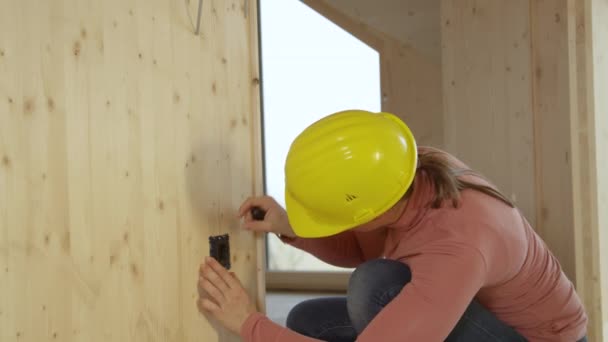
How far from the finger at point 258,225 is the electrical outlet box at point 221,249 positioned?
70mm

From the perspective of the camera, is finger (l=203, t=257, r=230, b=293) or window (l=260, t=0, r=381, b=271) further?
window (l=260, t=0, r=381, b=271)

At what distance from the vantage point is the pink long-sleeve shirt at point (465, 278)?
1.43 meters

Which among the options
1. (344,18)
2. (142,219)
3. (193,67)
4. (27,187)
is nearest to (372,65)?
(344,18)

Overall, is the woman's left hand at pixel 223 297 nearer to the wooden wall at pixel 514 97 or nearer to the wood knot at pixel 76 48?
the wood knot at pixel 76 48

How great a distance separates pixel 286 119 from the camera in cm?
441

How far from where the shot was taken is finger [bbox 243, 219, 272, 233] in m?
1.91

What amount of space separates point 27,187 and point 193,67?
2.00 ft

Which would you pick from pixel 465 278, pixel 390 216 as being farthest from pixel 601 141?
pixel 465 278

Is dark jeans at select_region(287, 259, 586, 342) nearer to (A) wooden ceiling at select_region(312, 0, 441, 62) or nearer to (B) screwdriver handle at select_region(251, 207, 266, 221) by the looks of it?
(B) screwdriver handle at select_region(251, 207, 266, 221)

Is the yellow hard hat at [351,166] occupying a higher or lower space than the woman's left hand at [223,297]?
higher

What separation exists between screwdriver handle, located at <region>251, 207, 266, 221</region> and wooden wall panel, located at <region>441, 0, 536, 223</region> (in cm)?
180

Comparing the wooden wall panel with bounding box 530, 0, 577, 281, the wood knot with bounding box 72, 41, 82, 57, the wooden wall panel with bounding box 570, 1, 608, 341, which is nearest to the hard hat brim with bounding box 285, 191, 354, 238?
the wood knot with bounding box 72, 41, 82, 57

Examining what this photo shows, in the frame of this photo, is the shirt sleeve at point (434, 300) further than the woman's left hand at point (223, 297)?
No

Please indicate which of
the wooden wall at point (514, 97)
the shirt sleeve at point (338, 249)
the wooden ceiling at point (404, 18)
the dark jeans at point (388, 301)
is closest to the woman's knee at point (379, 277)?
the dark jeans at point (388, 301)
